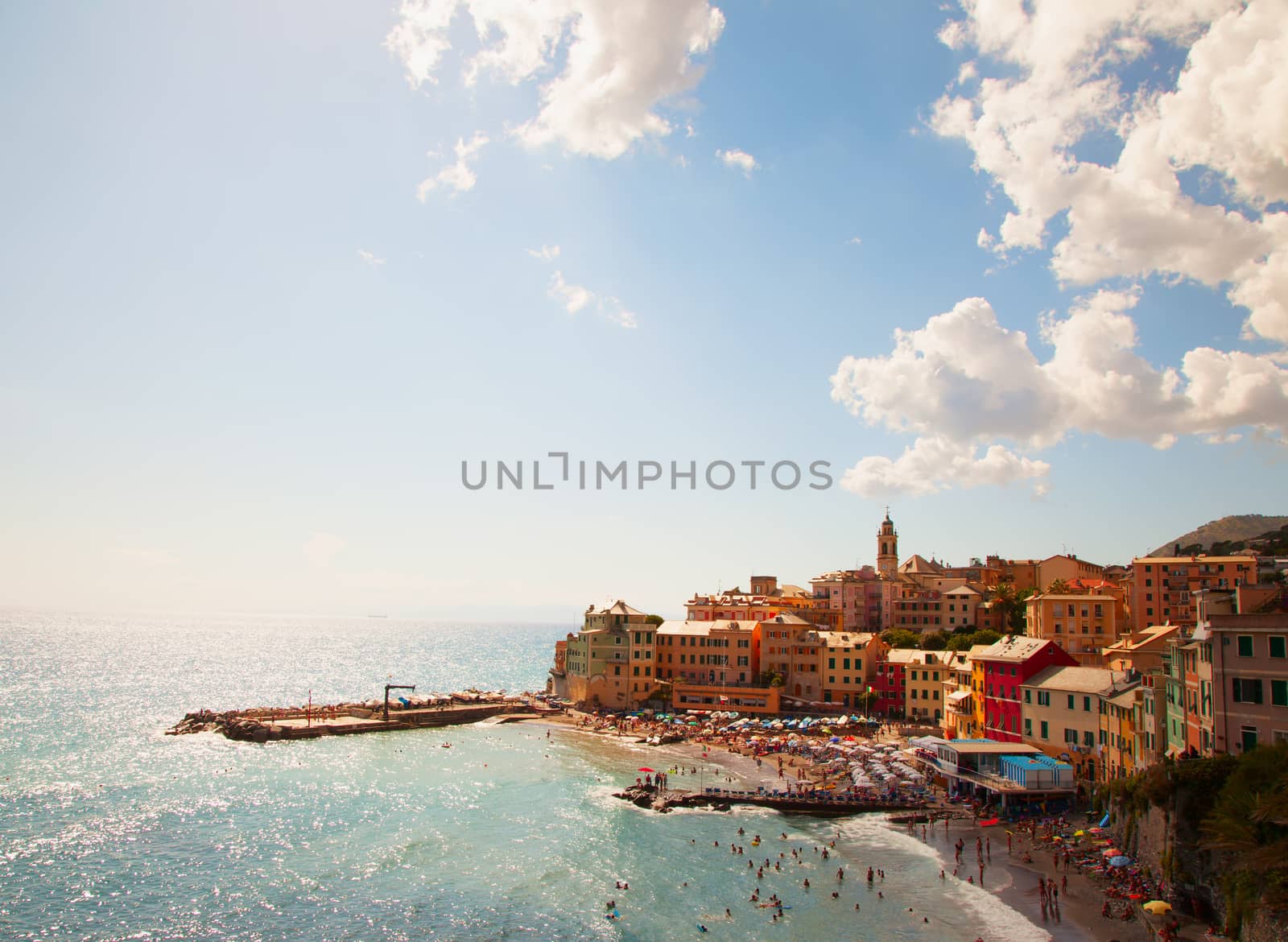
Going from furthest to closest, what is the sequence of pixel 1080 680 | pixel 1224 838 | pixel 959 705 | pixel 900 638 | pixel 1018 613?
pixel 1018 613 → pixel 900 638 → pixel 959 705 → pixel 1080 680 → pixel 1224 838

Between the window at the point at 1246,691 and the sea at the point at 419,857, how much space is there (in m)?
16.0

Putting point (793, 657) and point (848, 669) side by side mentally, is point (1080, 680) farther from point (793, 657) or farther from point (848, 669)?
point (793, 657)

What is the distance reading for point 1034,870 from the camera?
4994 cm

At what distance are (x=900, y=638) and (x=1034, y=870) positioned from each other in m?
72.4

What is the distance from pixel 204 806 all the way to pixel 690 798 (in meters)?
39.8

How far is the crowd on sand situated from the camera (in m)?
41.5

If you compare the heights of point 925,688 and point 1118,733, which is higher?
point 1118,733

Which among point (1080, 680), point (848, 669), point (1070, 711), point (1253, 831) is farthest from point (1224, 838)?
point (848, 669)

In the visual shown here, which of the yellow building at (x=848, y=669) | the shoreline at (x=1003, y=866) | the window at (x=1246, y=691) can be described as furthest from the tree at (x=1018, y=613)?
the window at (x=1246, y=691)

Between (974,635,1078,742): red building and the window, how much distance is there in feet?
93.3

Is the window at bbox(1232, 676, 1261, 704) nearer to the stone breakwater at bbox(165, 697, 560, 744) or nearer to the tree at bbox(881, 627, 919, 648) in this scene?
the tree at bbox(881, 627, 919, 648)

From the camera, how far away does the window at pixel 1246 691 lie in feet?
136

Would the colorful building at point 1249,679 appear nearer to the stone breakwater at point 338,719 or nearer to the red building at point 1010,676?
the red building at point 1010,676

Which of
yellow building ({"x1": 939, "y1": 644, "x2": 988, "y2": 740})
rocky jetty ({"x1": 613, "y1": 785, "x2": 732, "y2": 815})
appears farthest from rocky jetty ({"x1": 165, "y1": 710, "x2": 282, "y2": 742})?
yellow building ({"x1": 939, "y1": 644, "x2": 988, "y2": 740})
